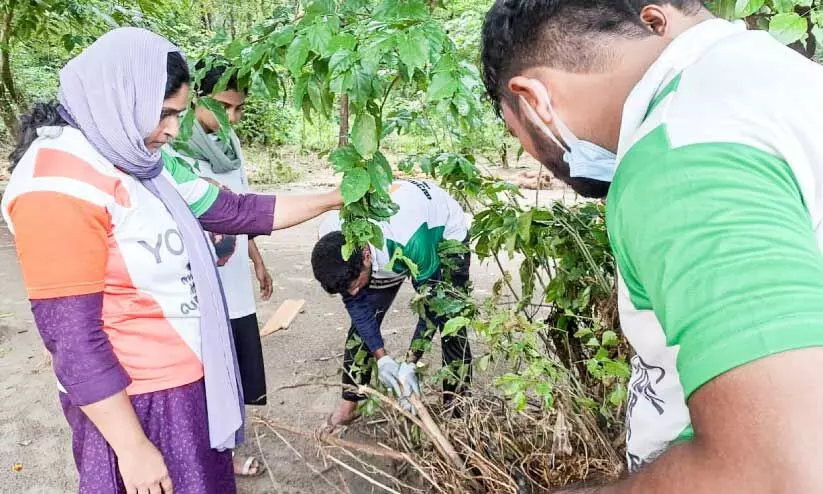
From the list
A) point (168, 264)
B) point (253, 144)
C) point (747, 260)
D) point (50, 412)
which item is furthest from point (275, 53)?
point (253, 144)

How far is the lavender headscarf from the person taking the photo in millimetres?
1469

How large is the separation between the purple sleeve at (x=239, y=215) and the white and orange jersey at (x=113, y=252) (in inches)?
14.1

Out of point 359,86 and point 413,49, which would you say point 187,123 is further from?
point 413,49

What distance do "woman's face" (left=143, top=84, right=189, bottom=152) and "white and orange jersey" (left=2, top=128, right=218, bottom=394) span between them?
0.13 m

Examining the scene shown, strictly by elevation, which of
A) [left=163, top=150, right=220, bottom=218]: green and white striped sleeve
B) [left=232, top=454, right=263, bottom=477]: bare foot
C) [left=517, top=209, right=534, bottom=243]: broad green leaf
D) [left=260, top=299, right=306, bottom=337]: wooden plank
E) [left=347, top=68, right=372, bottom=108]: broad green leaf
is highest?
[left=347, top=68, right=372, bottom=108]: broad green leaf

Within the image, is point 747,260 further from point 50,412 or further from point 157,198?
point 50,412

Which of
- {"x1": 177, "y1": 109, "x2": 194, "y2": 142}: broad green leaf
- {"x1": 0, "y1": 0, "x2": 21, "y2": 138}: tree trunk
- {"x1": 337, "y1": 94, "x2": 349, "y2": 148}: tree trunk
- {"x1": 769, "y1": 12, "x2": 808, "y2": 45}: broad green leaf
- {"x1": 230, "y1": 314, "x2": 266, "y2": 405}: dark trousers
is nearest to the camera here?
{"x1": 769, "y1": 12, "x2": 808, "y2": 45}: broad green leaf

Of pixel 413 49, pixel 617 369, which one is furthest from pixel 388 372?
pixel 413 49

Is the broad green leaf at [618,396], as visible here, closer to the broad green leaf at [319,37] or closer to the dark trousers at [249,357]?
the broad green leaf at [319,37]

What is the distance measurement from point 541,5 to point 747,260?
19.3 inches

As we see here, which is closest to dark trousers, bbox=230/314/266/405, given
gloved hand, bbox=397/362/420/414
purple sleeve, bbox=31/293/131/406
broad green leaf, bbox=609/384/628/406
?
gloved hand, bbox=397/362/420/414

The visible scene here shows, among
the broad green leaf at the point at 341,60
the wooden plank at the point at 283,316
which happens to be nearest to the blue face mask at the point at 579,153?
the broad green leaf at the point at 341,60

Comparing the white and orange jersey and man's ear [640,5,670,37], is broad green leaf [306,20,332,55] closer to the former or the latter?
the white and orange jersey

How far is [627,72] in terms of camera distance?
0.74 meters
